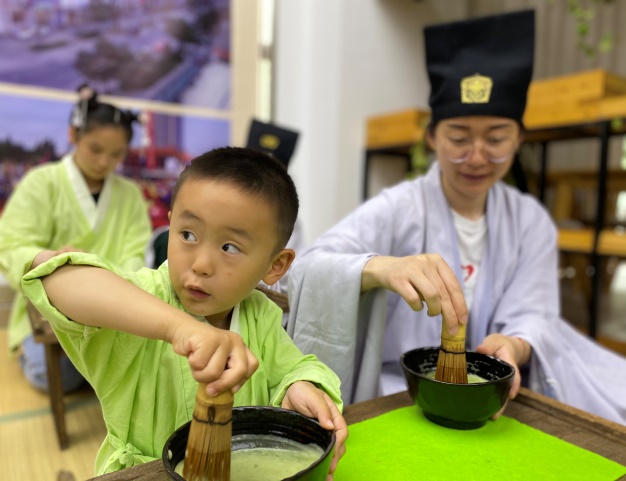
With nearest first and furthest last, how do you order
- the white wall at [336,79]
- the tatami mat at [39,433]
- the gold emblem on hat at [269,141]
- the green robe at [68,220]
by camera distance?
the tatami mat at [39,433] → the green robe at [68,220] → the gold emblem on hat at [269,141] → the white wall at [336,79]

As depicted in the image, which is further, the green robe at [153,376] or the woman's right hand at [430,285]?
the woman's right hand at [430,285]

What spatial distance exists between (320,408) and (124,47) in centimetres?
289

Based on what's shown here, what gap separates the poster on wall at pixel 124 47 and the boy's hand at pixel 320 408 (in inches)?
108

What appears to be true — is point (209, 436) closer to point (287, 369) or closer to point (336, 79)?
point (287, 369)

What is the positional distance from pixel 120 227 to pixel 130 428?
5.08 feet

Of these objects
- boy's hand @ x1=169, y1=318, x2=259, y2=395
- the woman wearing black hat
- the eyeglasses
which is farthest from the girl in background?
boy's hand @ x1=169, y1=318, x2=259, y2=395

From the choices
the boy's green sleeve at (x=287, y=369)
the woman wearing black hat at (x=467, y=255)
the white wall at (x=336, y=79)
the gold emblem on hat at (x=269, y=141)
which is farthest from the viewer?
the white wall at (x=336, y=79)

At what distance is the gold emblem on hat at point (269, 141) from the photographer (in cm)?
235

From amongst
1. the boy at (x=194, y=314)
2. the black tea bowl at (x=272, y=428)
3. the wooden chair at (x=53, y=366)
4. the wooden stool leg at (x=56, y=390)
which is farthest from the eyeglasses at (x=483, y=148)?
the wooden stool leg at (x=56, y=390)

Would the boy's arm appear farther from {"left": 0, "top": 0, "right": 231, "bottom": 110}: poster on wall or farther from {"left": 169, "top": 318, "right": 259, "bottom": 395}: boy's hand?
{"left": 0, "top": 0, "right": 231, "bottom": 110}: poster on wall

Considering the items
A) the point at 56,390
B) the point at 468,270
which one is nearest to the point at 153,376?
the point at 468,270

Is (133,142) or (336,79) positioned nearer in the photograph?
(133,142)

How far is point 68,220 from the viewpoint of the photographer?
6.53 feet

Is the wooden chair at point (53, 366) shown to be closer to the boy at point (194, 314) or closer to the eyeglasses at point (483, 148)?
the boy at point (194, 314)
